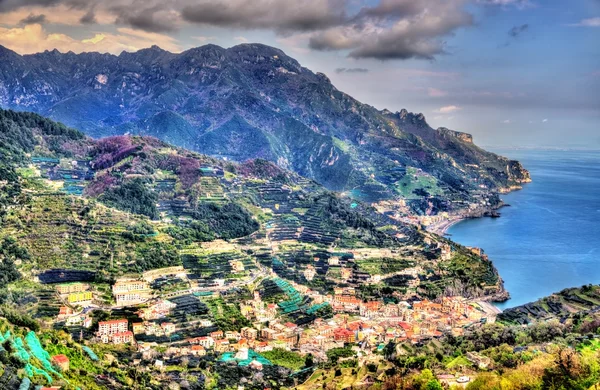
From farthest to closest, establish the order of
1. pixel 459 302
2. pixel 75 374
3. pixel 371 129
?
1. pixel 371 129
2. pixel 459 302
3. pixel 75 374

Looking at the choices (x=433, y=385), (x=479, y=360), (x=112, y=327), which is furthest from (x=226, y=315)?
(x=433, y=385)

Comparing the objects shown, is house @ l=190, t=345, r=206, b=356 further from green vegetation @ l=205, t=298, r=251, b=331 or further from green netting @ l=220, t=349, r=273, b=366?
green vegetation @ l=205, t=298, r=251, b=331

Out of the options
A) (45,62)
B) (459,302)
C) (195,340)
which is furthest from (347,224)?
(45,62)

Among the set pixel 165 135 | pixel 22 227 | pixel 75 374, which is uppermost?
pixel 165 135

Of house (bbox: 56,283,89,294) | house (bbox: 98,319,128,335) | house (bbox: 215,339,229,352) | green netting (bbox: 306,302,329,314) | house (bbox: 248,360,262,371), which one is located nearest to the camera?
house (bbox: 248,360,262,371)

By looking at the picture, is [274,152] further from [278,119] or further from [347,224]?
[347,224]

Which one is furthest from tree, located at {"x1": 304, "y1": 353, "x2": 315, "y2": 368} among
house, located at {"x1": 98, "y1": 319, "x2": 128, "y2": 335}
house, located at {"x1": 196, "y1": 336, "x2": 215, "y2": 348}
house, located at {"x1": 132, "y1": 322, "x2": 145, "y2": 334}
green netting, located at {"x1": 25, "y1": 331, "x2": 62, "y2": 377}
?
green netting, located at {"x1": 25, "y1": 331, "x2": 62, "y2": 377}

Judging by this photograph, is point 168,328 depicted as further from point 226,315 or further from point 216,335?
point 226,315
